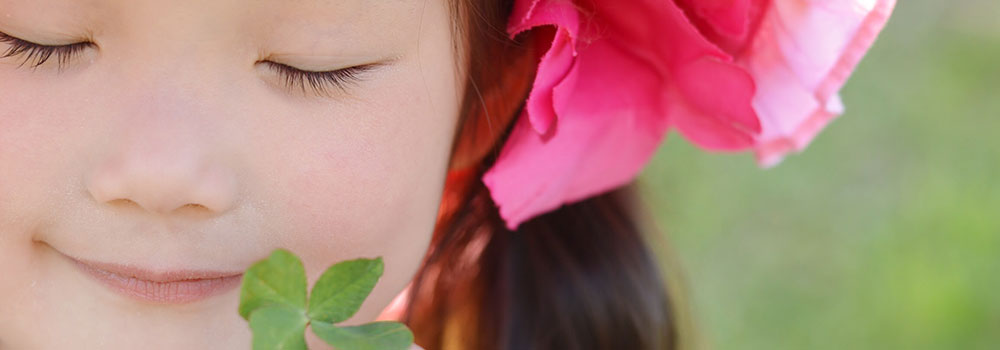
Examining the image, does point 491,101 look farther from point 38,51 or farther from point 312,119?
point 38,51

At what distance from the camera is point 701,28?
1.35 meters

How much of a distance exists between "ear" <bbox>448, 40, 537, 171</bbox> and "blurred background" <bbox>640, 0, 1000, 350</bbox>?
1.06m

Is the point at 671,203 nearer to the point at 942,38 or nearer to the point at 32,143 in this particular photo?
the point at 942,38

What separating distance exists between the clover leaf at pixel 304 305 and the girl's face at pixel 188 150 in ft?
0.53

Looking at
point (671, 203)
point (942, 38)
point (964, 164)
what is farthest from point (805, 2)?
point (942, 38)

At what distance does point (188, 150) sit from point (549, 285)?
81 centimetres

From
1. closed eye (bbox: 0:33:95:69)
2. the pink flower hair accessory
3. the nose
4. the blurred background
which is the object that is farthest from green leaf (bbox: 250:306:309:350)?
the blurred background

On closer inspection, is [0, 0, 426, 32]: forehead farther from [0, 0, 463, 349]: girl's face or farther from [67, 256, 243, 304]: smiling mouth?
[67, 256, 243, 304]: smiling mouth

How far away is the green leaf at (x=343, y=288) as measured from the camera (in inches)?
37.5

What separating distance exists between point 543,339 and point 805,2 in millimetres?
635

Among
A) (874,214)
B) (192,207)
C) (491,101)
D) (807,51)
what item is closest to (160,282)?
(192,207)

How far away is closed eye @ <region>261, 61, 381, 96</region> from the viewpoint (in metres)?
1.10

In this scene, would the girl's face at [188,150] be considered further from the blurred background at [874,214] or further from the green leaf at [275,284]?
the blurred background at [874,214]

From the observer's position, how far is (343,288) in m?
0.96
